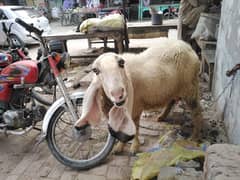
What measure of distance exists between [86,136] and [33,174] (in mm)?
703

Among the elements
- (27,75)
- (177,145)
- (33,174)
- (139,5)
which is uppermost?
(139,5)

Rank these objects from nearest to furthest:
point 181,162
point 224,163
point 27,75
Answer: point 224,163 → point 181,162 → point 27,75

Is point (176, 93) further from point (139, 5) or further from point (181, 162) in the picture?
point (139, 5)

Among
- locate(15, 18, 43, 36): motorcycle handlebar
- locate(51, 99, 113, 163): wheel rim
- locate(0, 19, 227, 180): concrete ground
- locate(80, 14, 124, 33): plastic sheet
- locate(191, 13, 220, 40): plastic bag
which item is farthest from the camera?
locate(80, 14, 124, 33): plastic sheet

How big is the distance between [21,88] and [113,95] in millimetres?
1372

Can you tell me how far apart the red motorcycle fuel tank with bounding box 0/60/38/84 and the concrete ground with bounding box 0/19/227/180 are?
901 millimetres

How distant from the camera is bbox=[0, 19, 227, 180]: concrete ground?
244 centimetres

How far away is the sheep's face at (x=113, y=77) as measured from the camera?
1802mm

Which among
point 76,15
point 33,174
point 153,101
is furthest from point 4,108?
point 76,15

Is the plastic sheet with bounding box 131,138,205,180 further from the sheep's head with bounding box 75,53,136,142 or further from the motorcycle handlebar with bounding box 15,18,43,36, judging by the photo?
the motorcycle handlebar with bounding box 15,18,43,36

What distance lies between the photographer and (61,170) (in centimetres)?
253

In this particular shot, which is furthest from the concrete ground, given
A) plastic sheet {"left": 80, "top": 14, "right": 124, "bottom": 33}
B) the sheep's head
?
plastic sheet {"left": 80, "top": 14, "right": 124, "bottom": 33}

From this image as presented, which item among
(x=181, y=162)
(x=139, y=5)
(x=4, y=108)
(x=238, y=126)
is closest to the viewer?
(x=181, y=162)

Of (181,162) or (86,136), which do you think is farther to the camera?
(86,136)
